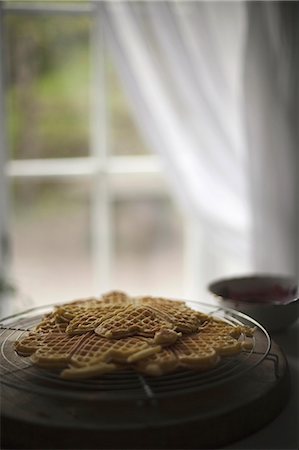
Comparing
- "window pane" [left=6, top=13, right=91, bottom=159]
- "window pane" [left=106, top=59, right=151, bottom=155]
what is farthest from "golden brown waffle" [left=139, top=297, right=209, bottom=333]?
"window pane" [left=106, top=59, right=151, bottom=155]

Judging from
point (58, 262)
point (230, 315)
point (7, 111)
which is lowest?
point (58, 262)

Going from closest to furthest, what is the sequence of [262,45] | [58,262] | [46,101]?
[262,45] → [46,101] → [58,262]

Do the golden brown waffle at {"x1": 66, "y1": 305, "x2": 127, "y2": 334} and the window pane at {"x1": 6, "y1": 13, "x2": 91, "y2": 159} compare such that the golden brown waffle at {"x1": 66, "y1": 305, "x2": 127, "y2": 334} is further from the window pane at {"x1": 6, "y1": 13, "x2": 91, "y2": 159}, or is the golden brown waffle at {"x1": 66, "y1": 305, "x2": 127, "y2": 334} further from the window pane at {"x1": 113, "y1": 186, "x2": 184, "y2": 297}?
the window pane at {"x1": 113, "y1": 186, "x2": 184, "y2": 297}

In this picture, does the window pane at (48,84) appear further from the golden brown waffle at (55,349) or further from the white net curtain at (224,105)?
the golden brown waffle at (55,349)

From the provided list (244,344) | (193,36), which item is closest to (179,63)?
(193,36)

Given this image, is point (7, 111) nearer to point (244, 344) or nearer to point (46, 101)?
point (46, 101)
